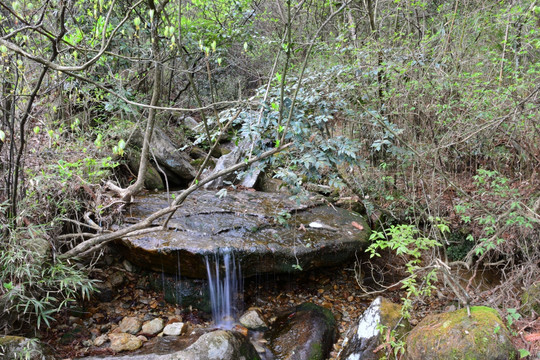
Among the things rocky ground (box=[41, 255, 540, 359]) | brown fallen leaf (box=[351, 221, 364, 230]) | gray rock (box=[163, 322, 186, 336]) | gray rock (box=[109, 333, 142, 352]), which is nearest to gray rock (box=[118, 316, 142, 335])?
rocky ground (box=[41, 255, 540, 359])

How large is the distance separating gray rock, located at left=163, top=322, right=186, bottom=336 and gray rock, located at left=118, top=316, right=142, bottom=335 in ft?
1.06

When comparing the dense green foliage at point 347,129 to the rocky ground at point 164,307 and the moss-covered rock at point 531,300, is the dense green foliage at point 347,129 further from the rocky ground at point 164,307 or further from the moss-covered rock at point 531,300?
the rocky ground at point 164,307

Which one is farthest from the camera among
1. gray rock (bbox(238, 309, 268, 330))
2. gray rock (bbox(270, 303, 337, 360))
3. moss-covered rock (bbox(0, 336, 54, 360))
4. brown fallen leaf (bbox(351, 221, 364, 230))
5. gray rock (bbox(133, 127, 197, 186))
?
gray rock (bbox(133, 127, 197, 186))

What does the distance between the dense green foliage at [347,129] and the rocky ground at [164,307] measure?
0.35 metres

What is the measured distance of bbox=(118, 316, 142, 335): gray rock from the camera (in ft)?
12.1

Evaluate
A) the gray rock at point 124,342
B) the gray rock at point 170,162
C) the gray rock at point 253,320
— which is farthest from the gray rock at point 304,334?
the gray rock at point 170,162

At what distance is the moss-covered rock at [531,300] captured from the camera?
3.30 metres

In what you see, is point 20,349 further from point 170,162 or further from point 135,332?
point 170,162

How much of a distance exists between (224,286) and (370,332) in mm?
1877

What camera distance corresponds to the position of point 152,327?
3781mm

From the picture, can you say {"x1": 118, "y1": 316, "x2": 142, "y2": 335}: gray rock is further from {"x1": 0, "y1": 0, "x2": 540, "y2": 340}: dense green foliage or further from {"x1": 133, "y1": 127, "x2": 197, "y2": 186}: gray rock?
{"x1": 133, "y1": 127, "x2": 197, "y2": 186}: gray rock

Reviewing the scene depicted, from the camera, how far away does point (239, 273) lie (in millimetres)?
4258

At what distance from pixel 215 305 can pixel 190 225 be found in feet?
3.78

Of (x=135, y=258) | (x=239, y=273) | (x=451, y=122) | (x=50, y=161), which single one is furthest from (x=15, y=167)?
(x=451, y=122)
